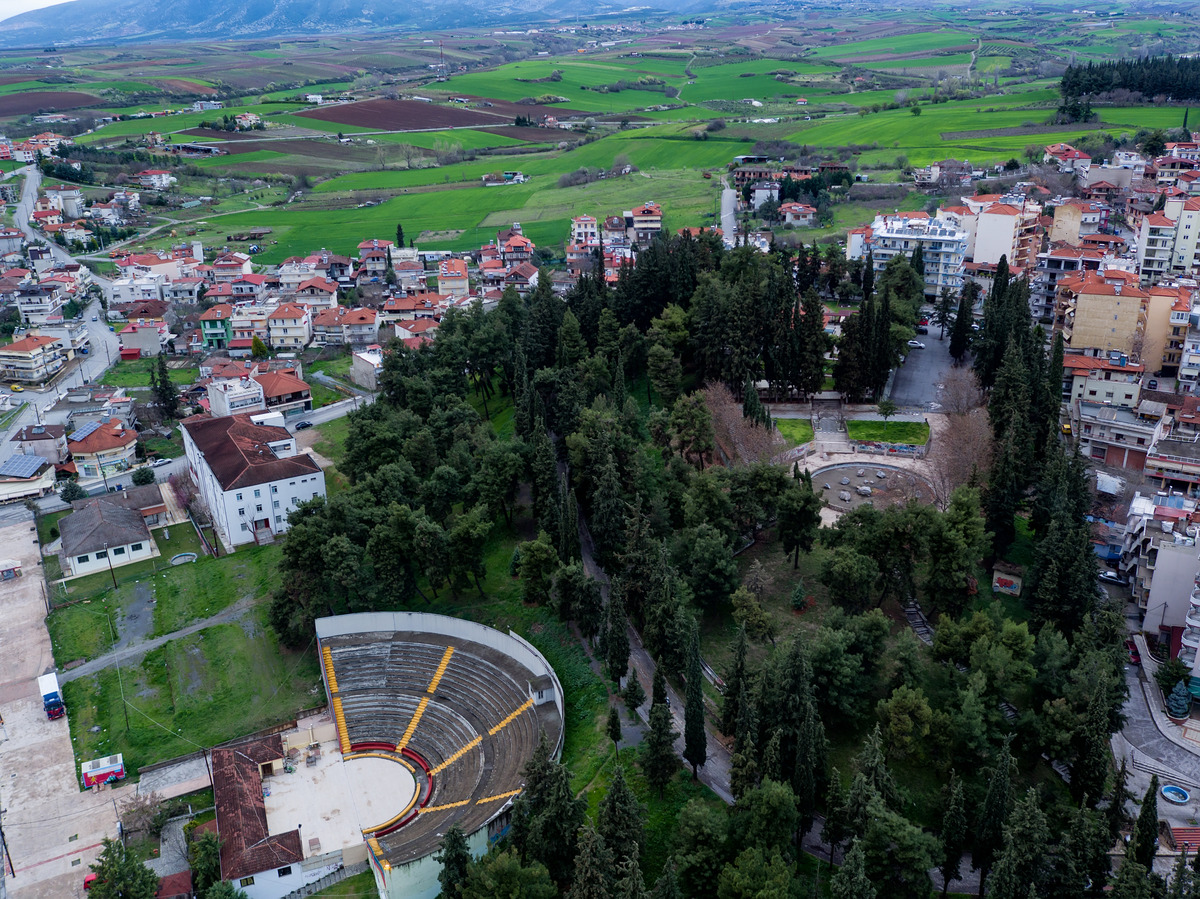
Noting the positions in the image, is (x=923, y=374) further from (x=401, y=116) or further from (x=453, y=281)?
(x=401, y=116)

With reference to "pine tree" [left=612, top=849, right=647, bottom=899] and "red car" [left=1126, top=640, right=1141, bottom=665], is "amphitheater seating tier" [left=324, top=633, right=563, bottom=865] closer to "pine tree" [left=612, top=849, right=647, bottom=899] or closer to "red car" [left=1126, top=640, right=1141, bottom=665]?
"pine tree" [left=612, top=849, right=647, bottom=899]

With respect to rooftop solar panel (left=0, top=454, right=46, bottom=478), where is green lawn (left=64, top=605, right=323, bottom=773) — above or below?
below

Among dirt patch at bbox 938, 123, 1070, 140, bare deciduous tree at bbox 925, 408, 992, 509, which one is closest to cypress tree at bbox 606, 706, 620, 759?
bare deciduous tree at bbox 925, 408, 992, 509

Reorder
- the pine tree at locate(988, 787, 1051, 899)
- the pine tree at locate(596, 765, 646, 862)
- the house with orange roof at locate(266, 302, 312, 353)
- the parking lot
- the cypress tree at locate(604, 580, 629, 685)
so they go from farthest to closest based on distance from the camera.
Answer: the house with orange roof at locate(266, 302, 312, 353), the cypress tree at locate(604, 580, 629, 685), the parking lot, the pine tree at locate(596, 765, 646, 862), the pine tree at locate(988, 787, 1051, 899)

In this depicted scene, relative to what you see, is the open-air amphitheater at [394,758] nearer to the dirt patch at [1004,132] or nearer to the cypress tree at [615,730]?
the cypress tree at [615,730]

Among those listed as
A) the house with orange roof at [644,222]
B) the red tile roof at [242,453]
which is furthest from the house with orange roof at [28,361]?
the house with orange roof at [644,222]

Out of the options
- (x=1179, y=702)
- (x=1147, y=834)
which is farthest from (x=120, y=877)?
(x=1179, y=702)

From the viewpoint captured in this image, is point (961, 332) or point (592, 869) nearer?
point (592, 869)
